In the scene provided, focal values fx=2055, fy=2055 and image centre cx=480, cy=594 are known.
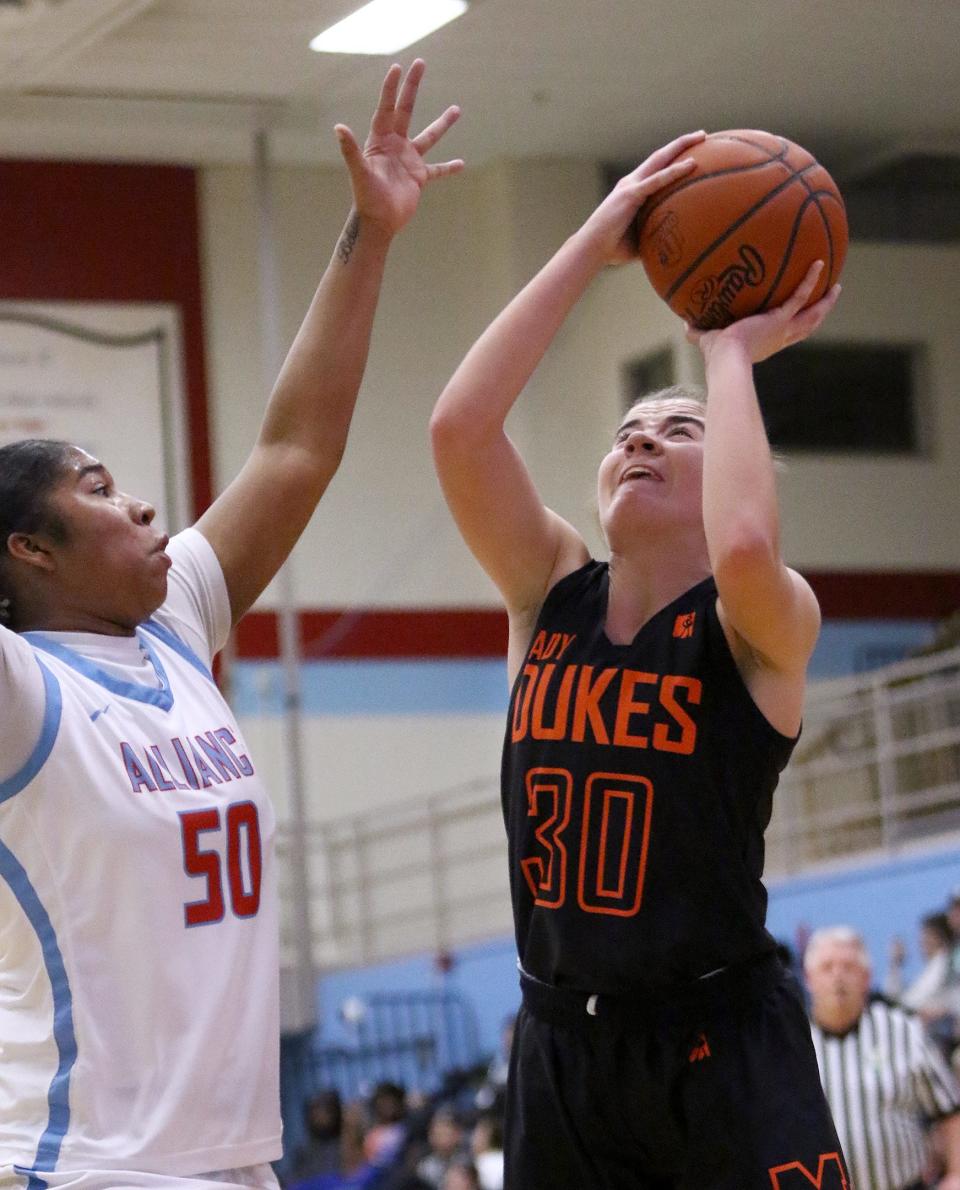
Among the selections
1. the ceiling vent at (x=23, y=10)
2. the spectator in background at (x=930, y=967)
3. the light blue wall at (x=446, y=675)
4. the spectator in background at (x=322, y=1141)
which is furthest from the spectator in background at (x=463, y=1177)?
the ceiling vent at (x=23, y=10)

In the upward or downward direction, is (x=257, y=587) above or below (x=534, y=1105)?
above

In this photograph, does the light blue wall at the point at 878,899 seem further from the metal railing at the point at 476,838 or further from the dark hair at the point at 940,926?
the metal railing at the point at 476,838

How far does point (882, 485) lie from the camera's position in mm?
13883

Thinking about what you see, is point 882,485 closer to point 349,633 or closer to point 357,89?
point 349,633

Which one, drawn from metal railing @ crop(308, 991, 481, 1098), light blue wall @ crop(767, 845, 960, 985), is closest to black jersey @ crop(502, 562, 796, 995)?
light blue wall @ crop(767, 845, 960, 985)

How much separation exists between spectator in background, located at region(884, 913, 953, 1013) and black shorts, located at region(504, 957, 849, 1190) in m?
5.55

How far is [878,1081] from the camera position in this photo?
5902 mm

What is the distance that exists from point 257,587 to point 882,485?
1119 centimetres

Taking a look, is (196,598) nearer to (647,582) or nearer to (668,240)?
(647,582)

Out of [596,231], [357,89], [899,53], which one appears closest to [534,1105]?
[596,231]

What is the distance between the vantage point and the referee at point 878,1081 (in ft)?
19.4

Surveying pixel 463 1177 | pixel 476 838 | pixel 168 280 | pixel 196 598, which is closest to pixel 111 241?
pixel 168 280

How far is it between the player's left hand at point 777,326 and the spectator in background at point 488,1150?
6.24 metres

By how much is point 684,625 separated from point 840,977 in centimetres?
337
